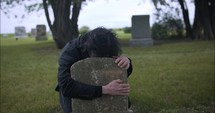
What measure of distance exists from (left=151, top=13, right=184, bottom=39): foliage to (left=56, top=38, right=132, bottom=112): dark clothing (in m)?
27.4

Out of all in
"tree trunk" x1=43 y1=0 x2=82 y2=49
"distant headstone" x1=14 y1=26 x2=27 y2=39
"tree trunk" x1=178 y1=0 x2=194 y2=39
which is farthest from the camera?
"distant headstone" x1=14 y1=26 x2=27 y2=39

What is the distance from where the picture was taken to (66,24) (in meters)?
23.0

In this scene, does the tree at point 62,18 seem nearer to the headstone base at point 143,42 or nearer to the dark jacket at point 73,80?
the headstone base at point 143,42

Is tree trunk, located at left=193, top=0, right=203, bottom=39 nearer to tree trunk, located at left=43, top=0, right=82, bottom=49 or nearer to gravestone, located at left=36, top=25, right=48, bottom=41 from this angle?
tree trunk, located at left=43, top=0, right=82, bottom=49

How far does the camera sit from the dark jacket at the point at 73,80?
3.51 m

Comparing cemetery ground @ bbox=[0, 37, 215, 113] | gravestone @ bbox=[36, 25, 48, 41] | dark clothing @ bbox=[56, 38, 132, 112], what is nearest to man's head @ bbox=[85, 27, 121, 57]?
dark clothing @ bbox=[56, 38, 132, 112]

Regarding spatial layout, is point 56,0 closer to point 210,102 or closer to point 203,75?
point 203,75

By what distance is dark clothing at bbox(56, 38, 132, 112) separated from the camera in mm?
3514

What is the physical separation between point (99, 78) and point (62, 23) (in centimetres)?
1953

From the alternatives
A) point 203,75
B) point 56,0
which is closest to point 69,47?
point 203,75

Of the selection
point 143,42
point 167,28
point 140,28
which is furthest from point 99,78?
point 167,28

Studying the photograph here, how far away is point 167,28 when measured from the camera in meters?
31.0

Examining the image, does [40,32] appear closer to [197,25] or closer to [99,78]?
[197,25]

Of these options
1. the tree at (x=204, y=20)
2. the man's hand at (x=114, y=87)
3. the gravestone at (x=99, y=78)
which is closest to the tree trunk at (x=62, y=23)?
the tree at (x=204, y=20)
